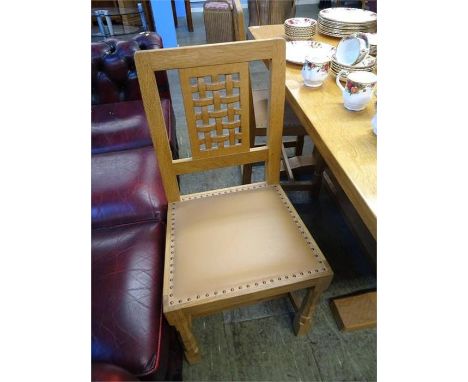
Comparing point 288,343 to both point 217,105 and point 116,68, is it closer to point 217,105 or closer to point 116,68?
point 217,105

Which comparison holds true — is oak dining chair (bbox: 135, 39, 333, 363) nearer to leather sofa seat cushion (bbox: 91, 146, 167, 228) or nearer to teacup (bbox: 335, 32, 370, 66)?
leather sofa seat cushion (bbox: 91, 146, 167, 228)

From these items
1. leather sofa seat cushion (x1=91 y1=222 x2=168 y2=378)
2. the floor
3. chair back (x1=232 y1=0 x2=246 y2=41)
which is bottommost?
the floor

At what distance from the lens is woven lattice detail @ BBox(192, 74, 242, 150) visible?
827 millimetres

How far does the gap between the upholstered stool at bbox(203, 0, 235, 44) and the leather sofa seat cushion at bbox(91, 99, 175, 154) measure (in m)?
2.39

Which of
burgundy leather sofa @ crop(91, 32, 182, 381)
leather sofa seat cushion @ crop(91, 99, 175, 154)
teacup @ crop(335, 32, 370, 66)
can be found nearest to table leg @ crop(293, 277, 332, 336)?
burgundy leather sofa @ crop(91, 32, 182, 381)

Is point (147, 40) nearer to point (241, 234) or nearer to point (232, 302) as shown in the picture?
point (241, 234)

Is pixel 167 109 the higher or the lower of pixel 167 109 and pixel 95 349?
the higher

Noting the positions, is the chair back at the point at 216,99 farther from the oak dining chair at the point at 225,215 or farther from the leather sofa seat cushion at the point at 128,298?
the leather sofa seat cushion at the point at 128,298

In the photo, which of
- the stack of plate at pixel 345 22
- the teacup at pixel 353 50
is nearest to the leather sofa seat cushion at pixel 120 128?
the teacup at pixel 353 50

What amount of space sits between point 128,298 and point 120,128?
0.94 meters
